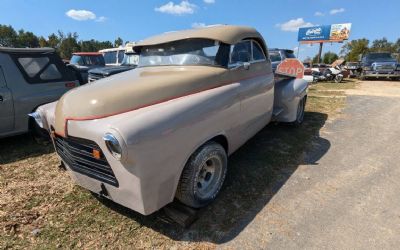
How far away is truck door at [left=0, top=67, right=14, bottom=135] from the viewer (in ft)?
15.9

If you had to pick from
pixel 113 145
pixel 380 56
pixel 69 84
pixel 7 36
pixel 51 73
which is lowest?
pixel 113 145

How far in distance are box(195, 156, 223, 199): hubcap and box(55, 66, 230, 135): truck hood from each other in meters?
0.86

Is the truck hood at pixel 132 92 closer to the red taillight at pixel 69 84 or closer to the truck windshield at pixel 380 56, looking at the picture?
the red taillight at pixel 69 84

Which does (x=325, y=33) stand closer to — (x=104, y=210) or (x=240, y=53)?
(x=240, y=53)

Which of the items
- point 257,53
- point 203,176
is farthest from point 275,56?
point 203,176

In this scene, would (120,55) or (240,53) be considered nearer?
(240,53)

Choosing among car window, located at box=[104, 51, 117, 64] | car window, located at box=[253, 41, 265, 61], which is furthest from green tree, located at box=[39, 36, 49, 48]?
car window, located at box=[253, 41, 265, 61]

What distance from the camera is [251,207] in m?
3.27

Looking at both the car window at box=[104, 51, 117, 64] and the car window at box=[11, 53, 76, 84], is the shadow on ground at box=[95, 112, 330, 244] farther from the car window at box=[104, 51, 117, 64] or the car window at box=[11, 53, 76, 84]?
the car window at box=[104, 51, 117, 64]

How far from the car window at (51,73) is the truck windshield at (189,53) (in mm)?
2514

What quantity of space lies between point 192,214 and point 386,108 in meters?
8.08

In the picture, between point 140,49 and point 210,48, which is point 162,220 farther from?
point 140,49

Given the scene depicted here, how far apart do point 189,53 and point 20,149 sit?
12.4 feet

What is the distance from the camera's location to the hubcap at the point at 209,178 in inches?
126
